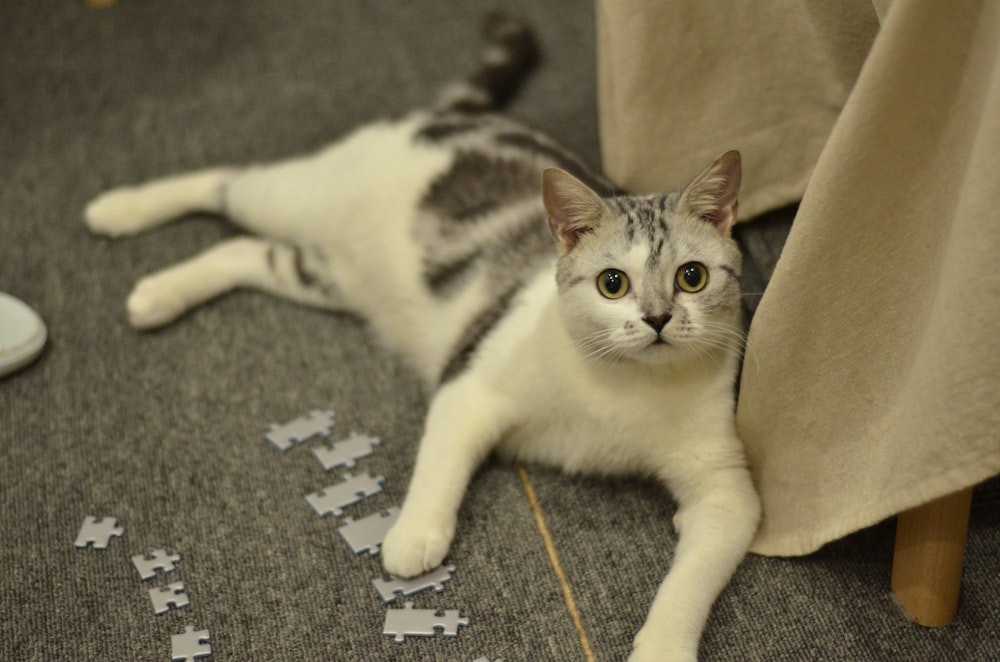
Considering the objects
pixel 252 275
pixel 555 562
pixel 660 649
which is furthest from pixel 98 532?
pixel 660 649

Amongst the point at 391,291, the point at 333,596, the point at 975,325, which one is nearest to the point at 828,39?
the point at 975,325

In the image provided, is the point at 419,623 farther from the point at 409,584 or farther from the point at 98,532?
the point at 98,532

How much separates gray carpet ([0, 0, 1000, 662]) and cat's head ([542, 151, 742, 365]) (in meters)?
0.50

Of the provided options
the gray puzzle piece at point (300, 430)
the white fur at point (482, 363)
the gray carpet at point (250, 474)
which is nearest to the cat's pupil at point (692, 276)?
the white fur at point (482, 363)

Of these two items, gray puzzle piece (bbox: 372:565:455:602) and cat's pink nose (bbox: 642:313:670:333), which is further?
gray puzzle piece (bbox: 372:565:455:602)

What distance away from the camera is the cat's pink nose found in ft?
5.69

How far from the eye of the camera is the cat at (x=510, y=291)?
1.81 metres

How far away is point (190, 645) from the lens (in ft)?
6.04

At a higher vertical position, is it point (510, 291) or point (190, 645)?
point (510, 291)

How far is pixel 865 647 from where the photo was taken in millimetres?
1839

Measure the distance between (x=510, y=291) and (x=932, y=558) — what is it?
109 cm

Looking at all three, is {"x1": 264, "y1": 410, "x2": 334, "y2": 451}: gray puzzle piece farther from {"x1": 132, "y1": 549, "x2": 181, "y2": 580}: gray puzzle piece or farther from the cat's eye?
the cat's eye

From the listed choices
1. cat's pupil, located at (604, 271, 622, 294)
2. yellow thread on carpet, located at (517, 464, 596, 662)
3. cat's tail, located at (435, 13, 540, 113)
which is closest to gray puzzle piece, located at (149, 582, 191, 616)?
yellow thread on carpet, located at (517, 464, 596, 662)

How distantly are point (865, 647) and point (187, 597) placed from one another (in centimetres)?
140
